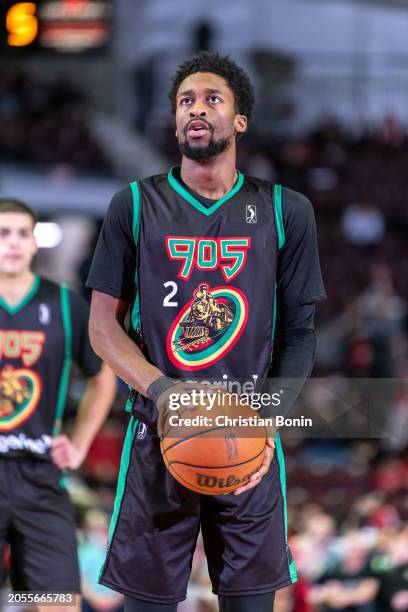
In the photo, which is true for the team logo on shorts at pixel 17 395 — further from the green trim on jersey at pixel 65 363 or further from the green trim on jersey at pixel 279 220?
the green trim on jersey at pixel 279 220

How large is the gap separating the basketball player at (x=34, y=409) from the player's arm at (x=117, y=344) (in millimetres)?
1217

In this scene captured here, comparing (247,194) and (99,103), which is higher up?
(99,103)

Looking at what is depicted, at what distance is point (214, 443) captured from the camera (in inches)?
119

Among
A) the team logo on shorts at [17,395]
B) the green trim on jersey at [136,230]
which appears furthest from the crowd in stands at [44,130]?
the green trim on jersey at [136,230]

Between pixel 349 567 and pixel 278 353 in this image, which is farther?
pixel 349 567

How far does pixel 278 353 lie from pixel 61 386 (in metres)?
1.40

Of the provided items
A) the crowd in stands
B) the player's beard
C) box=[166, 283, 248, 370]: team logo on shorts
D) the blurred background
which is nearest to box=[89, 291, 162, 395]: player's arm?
box=[166, 283, 248, 370]: team logo on shorts

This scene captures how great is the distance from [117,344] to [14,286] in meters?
1.47

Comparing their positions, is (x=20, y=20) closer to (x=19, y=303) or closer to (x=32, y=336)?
(x=19, y=303)

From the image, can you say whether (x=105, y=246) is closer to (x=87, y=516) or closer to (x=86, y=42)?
(x=87, y=516)

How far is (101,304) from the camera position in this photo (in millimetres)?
3277

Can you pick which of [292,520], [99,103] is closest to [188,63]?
[292,520]

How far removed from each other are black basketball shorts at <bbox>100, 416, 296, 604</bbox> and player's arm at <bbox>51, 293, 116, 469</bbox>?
3.93 feet

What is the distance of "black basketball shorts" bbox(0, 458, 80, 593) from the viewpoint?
14.2ft
